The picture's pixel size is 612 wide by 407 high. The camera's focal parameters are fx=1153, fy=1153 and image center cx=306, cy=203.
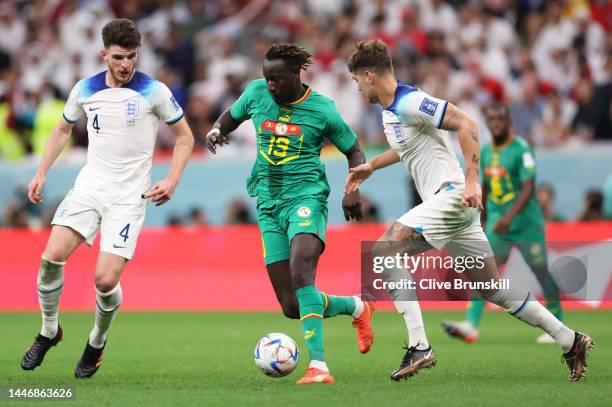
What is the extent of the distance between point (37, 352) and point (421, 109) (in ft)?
12.0

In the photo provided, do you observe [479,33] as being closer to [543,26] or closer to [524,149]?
[543,26]

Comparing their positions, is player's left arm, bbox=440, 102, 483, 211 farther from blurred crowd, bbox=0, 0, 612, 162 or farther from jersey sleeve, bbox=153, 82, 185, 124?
blurred crowd, bbox=0, 0, 612, 162

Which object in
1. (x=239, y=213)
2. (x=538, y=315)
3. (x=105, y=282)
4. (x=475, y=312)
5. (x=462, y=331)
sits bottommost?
(x=239, y=213)

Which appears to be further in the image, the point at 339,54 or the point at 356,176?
the point at 339,54

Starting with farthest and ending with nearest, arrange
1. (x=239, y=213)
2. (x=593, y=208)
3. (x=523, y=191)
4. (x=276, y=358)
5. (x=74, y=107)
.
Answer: (x=239, y=213), (x=593, y=208), (x=523, y=191), (x=74, y=107), (x=276, y=358)

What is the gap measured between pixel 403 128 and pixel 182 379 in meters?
2.66

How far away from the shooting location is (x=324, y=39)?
68.6ft

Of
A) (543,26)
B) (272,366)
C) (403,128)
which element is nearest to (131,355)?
(272,366)

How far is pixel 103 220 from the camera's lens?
30.6ft

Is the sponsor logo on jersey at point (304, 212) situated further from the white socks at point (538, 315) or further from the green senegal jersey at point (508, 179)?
the green senegal jersey at point (508, 179)

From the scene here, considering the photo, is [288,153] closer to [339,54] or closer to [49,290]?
[49,290]

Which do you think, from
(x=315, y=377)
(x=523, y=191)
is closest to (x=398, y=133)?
(x=315, y=377)

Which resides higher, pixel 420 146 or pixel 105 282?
pixel 420 146

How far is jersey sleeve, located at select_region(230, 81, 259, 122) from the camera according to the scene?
30.8 feet
